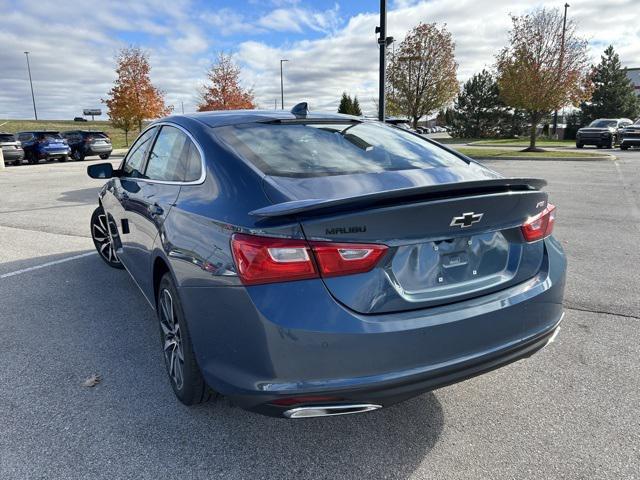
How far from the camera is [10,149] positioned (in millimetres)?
23719

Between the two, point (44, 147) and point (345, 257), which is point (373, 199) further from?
point (44, 147)

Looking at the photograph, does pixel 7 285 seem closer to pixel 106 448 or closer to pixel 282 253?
pixel 106 448

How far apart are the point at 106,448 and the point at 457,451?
1.76 meters

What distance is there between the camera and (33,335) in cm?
379

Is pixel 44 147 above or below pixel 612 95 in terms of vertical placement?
below

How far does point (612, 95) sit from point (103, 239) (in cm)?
5195

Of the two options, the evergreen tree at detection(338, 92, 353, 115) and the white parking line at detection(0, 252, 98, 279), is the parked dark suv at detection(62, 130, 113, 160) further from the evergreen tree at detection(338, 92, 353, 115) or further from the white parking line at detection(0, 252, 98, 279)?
the evergreen tree at detection(338, 92, 353, 115)

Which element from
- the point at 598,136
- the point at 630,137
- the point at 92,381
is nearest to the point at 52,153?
the point at 92,381

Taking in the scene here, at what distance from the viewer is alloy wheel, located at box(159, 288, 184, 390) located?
272 cm

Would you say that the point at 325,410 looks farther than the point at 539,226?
No

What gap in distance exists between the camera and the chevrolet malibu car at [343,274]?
1.92 metres

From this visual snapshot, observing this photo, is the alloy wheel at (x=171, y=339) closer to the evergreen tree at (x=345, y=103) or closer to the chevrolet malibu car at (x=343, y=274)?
the chevrolet malibu car at (x=343, y=274)

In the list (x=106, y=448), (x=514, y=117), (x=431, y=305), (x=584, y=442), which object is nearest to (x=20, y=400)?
(x=106, y=448)

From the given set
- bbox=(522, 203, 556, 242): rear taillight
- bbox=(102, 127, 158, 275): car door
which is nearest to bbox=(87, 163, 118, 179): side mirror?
bbox=(102, 127, 158, 275): car door
